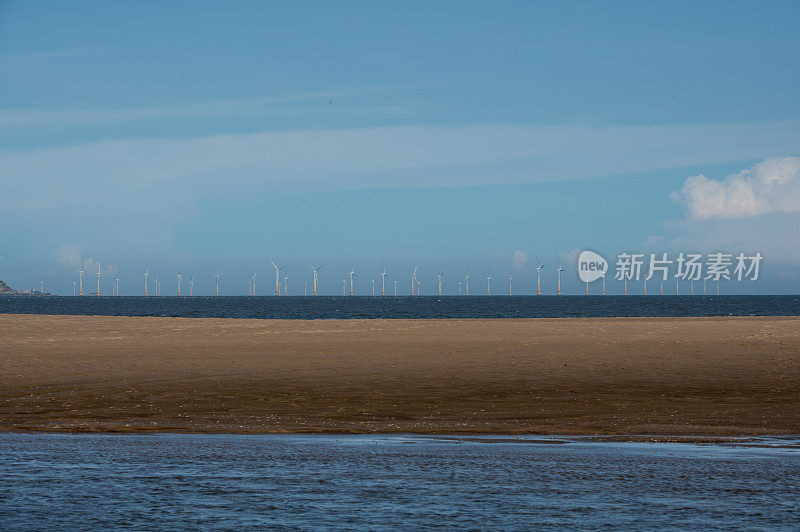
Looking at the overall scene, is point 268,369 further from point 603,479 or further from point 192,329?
point 192,329

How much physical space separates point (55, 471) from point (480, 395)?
1061cm

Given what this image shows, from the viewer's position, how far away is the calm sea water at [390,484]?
7.88 m

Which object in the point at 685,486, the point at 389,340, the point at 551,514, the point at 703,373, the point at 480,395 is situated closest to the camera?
the point at 551,514

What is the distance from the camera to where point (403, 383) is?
21.2 metres

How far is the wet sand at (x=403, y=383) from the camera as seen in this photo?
48.6ft

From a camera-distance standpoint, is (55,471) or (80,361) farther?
(80,361)

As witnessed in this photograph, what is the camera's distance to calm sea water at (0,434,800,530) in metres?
7.88

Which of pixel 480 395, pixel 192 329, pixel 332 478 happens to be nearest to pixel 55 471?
pixel 332 478

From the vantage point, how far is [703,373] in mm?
23547

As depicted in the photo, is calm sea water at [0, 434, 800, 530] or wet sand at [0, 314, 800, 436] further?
wet sand at [0, 314, 800, 436]

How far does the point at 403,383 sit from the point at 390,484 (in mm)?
11824

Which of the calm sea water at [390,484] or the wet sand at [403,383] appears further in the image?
the wet sand at [403,383]

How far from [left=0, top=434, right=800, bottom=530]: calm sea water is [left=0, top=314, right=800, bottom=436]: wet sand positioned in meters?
2.00

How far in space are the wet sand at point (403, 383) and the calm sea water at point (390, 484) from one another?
200 cm
